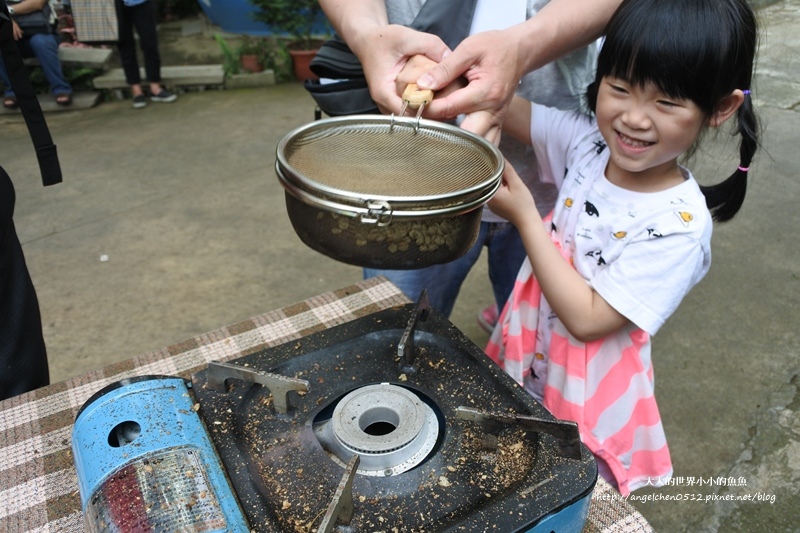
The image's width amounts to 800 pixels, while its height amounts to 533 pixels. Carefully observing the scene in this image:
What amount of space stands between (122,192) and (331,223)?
10.9 feet

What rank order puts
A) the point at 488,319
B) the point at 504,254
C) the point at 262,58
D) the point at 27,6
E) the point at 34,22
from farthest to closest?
the point at 262,58 → the point at 34,22 → the point at 27,6 → the point at 488,319 → the point at 504,254

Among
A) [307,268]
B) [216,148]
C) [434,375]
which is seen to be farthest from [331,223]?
[216,148]

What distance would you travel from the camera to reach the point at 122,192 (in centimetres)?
363

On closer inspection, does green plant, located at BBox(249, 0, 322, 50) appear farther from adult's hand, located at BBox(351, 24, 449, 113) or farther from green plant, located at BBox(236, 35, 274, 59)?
adult's hand, located at BBox(351, 24, 449, 113)

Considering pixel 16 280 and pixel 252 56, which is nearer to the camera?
pixel 16 280

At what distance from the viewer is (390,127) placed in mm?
901

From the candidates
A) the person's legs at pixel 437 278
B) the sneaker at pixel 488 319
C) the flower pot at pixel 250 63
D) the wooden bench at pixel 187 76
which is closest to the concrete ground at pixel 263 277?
the sneaker at pixel 488 319

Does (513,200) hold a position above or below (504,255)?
above

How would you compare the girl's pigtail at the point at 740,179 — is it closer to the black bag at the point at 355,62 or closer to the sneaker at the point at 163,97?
the black bag at the point at 355,62

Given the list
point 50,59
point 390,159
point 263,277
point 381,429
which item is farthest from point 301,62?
point 381,429

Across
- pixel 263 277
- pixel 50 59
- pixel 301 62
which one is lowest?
pixel 263 277

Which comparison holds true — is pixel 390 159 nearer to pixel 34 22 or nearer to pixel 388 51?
pixel 388 51

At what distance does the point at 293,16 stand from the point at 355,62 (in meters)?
4.45

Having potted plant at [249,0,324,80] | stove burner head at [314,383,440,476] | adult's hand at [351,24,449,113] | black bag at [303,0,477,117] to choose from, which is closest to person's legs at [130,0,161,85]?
potted plant at [249,0,324,80]
